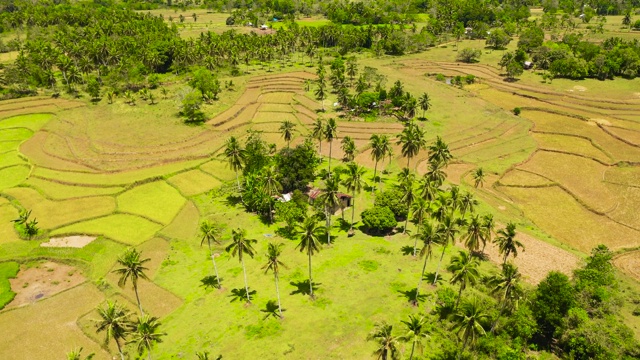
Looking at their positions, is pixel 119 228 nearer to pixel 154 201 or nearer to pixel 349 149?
pixel 154 201

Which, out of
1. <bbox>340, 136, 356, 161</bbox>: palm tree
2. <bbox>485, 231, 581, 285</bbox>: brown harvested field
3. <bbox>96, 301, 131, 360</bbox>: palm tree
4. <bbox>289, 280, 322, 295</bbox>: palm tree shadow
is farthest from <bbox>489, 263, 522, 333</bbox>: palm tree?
<bbox>340, 136, 356, 161</bbox>: palm tree

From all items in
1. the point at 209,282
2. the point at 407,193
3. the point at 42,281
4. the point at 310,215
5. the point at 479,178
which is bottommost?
the point at 209,282

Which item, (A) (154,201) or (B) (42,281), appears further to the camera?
(A) (154,201)

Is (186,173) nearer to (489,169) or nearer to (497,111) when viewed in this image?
(489,169)

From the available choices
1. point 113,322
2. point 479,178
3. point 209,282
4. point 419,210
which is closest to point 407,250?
point 419,210

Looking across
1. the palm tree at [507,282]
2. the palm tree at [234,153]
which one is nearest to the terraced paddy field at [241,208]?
the palm tree at [234,153]

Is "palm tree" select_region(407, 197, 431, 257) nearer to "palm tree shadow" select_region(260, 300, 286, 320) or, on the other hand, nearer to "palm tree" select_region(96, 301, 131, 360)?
"palm tree shadow" select_region(260, 300, 286, 320)
